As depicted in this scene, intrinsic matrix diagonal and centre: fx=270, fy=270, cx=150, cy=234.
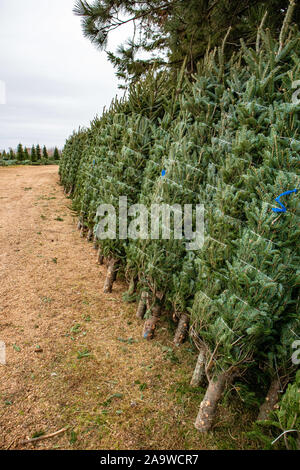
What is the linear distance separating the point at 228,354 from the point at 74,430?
1.86 m

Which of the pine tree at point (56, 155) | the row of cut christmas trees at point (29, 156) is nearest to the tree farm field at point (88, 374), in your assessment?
the row of cut christmas trees at point (29, 156)

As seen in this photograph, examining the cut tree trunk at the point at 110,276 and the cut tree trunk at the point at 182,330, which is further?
the cut tree trunk at the point at 110,276

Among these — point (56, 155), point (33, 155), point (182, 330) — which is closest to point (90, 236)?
point (182, 330)

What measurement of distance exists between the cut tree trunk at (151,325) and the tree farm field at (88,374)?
0.38 ft

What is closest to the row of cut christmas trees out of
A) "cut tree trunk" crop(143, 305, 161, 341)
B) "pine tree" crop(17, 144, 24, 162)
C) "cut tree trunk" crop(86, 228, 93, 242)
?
"pine tree" crop(17, 144, 24, 162)

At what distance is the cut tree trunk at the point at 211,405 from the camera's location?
119 inches

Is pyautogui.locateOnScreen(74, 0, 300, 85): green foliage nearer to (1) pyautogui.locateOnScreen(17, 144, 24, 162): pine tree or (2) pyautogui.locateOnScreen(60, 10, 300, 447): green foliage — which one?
(2) pyautogui.locateOnScreen(60, 10, 300, 447): green foliage

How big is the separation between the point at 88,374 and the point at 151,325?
1294mm

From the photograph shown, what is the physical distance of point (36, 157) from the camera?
116ft

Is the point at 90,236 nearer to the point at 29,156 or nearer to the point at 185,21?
the point at 185,21

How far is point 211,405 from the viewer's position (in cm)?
302

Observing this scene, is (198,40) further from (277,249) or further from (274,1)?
(277,249)

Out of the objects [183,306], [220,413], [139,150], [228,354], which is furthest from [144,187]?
[220,413]

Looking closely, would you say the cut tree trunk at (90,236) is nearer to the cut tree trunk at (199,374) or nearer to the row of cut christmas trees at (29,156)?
the cut tree trunk at (199,374)
